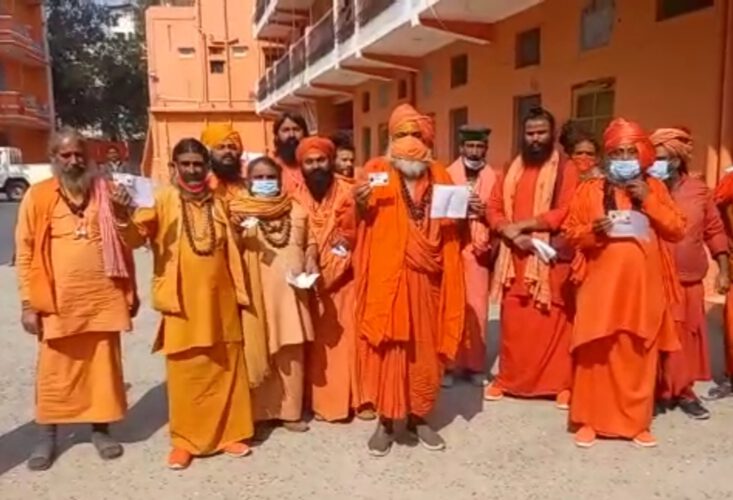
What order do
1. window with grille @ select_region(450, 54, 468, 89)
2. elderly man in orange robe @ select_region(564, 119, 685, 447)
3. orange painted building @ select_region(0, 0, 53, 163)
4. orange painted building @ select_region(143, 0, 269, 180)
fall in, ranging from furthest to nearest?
orange painted building @ select_region(143, 0, 269, 180), orange painted building @ select_region(0, 0, 53, 163), window with grille @ select_region(450, 54, 468, 89), elderly man in orange robe @ select_region(564, 119, 685, 447)

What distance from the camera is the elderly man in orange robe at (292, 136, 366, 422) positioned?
3.81 m

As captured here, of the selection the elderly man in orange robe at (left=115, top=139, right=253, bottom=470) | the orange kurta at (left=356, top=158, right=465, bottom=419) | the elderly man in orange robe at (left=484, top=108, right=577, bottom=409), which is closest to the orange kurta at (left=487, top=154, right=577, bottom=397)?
the elderly man in orange robe at (left=484, top=108, right=577, bottom=409)

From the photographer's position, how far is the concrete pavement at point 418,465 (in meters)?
3.26

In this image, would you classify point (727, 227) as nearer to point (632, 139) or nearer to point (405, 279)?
point (632, 139)

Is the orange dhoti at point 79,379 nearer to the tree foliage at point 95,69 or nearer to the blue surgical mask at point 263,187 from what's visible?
the blue surgical mask at point 263,187

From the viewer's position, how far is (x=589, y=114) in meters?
8.21

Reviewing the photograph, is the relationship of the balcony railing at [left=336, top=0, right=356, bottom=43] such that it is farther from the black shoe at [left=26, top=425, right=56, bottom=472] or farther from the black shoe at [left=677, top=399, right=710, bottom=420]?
the black shoe at [left=26, top=425, right=56, bottom=472]

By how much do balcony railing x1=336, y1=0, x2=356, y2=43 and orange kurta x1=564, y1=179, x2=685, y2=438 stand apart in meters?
11.5

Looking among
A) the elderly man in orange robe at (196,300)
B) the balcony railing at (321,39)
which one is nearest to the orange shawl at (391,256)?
the elderly man in orange robe at (196,300)

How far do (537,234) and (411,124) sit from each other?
1.05m

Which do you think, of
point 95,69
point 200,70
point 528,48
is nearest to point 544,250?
point 528,48

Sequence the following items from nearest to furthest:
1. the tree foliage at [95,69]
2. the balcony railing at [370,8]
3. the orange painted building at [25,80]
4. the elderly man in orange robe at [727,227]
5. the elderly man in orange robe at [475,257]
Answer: the elderly man in orange robe at [727,227]
the elderly man in orange robe at [475,257]
the balcony railing at [370,8]
the orange painted building at [25,80]
the tree foliage at [95,69]

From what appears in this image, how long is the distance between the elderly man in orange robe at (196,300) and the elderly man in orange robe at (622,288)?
1.71 metres

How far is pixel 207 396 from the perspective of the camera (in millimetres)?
3516
